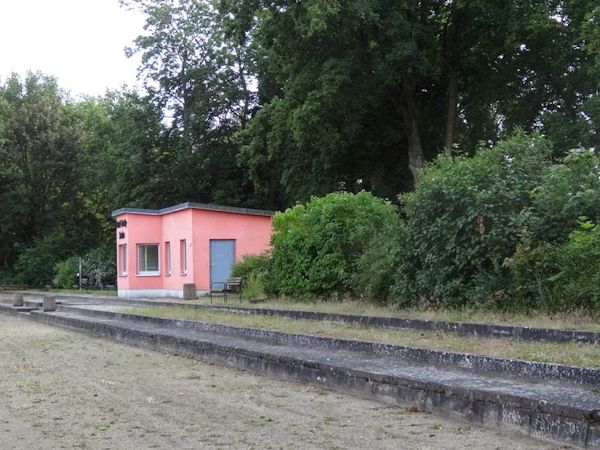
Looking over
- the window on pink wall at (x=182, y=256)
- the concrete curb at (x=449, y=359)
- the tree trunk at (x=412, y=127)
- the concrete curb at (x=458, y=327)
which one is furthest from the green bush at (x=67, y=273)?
the concrete curb at (x=449, y=359)

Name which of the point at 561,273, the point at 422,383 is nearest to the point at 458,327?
the point at 561,273

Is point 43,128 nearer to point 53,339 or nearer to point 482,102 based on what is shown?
point 482,102

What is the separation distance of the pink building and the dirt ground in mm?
16709

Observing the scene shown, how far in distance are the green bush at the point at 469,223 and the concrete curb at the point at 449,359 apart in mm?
4639

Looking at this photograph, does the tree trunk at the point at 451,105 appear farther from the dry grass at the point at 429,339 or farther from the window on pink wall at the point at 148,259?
the dry grass at the point at 429,339

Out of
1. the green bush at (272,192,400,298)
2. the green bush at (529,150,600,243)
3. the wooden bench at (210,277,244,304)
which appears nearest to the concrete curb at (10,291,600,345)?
the green bush at (272,192,400,298)

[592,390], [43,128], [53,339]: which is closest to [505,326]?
[592,390]

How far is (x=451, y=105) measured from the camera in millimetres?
30266

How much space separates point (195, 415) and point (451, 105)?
24.9m

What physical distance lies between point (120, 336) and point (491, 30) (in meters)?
21.2

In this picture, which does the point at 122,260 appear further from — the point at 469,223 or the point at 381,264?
the point at 469,223

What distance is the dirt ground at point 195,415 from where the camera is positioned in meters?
6.30

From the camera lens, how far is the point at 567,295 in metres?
13.3

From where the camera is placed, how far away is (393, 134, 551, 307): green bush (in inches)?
597
